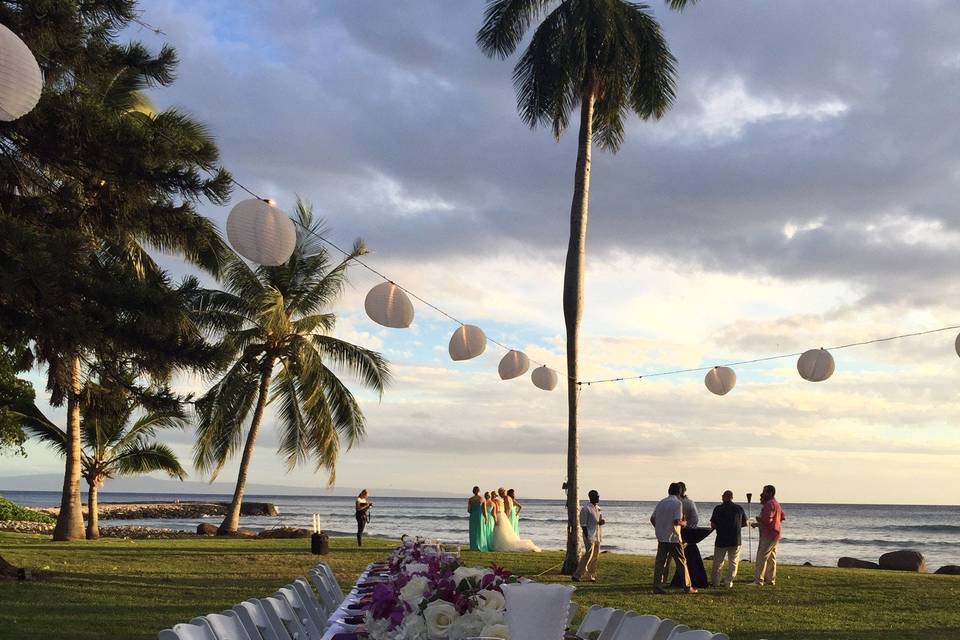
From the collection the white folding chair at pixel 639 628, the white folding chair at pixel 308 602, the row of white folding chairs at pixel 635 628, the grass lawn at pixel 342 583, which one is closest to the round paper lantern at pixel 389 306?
the grass lawn at pixel 342 583

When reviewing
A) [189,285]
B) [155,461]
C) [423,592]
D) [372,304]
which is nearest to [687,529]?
[372,304]

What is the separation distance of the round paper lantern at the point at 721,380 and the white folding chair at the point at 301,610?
30.6 ft

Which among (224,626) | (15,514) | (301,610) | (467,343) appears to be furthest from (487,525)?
(15,514)

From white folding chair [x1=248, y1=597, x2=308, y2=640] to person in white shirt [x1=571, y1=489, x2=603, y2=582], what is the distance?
8.00m

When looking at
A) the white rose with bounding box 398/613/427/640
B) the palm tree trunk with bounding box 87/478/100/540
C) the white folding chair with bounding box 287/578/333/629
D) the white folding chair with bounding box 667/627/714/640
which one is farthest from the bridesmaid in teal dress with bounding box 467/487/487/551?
the white rose with bounding box 398/613/427/640

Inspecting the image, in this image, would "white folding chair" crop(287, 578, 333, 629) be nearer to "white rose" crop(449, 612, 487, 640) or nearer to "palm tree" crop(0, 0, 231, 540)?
"white rose" crop(449, 612, 487, 640)

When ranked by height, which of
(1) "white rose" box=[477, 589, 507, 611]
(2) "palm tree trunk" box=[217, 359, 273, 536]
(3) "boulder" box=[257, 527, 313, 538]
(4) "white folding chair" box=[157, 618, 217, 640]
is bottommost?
(3) "boulder" box=[257, 527, 313, 538]

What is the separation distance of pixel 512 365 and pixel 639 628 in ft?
31.7

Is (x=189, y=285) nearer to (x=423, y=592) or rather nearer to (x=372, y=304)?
(x=372, y=304)

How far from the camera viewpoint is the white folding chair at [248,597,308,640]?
5.49m

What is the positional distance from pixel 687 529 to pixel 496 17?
8.25 m

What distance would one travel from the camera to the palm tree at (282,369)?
2258cm

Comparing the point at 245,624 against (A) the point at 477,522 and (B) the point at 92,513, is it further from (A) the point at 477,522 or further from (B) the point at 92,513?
(B) the point at 92,513

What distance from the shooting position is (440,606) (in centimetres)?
348
